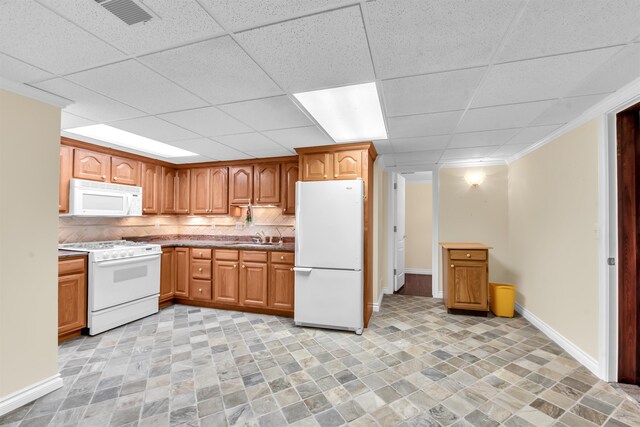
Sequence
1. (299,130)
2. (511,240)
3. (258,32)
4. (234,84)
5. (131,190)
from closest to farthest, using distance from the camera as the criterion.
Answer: (258,32)
(234,84)
(299,130)
(131,190)
(511,240)

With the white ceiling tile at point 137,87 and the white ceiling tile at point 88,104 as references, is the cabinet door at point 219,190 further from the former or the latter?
the white ceiling tile at point 137,87

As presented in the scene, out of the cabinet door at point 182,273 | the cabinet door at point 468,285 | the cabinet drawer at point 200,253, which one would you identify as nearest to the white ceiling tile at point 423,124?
the cabinet door at point 468,285

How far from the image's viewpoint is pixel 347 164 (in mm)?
3430

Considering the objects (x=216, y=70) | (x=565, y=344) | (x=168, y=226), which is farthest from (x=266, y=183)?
(x=565, y=344)

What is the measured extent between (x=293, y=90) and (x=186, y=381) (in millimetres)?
2424

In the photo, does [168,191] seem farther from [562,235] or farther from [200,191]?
[562,235]

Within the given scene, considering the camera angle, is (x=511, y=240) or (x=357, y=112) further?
(x=511, y=240)

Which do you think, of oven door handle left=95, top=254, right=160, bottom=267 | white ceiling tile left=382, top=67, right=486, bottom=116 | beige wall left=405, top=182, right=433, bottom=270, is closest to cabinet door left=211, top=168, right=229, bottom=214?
oven door handle left=95, top=254, right=160, bottom=267

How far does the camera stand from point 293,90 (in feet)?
6.68

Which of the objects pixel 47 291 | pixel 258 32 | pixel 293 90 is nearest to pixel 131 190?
pixel 47 291

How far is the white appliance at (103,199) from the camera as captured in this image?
332cm

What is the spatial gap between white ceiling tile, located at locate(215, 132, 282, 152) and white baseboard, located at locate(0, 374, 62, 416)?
2574 mm

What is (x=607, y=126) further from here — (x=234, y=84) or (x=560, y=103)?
(x=234, y=84)

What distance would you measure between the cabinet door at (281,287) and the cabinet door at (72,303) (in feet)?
6.85
